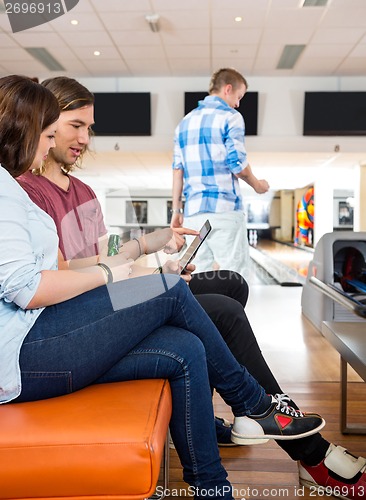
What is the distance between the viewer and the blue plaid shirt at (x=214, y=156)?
8.54 ft

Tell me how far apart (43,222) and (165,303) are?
324 millimetres

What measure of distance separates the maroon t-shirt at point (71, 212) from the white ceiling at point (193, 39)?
12.2 feet

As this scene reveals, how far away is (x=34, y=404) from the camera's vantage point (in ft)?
3.57

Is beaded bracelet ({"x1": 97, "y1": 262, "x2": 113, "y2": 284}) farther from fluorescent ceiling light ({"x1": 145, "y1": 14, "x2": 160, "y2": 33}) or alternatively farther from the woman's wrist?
fluorescent ceiling light ({"x1": 145, "y1": 14, "x2": 160, "y2": 33})

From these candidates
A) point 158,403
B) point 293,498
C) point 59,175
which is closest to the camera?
point 158,403

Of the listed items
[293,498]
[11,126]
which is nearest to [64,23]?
[11,126]

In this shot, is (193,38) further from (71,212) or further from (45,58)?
(71,212)

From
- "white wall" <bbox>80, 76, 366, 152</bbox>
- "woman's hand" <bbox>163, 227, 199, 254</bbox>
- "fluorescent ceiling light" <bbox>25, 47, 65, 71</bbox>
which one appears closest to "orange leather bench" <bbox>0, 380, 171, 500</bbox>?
"woman's hand" <bbox>163, 227, 199, 254</bbox>

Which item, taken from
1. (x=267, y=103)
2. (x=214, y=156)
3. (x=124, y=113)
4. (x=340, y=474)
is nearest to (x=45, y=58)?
(x=124, y=113)

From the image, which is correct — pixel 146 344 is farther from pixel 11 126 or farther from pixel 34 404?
pixel 11 126

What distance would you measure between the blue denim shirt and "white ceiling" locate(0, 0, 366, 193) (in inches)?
172

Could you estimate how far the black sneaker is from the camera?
1.35 m

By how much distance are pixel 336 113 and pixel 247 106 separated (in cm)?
124

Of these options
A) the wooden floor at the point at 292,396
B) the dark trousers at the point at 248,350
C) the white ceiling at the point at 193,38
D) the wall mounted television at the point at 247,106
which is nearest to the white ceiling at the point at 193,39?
the white ceiling at the point at 193,38
